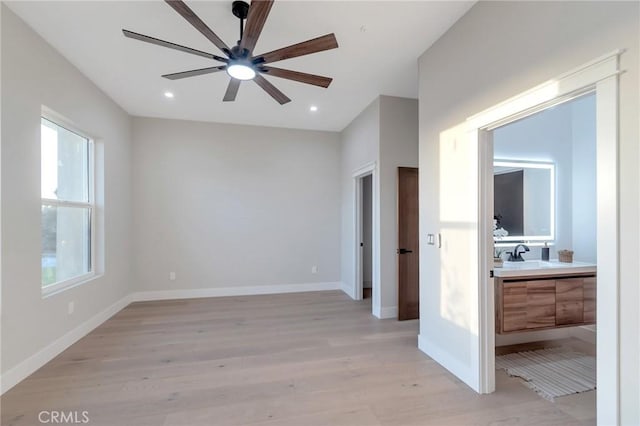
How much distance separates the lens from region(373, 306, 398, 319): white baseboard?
4.03m

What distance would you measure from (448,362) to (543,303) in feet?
3.76

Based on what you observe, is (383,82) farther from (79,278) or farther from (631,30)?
(79,278)

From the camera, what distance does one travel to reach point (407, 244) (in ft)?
13.3

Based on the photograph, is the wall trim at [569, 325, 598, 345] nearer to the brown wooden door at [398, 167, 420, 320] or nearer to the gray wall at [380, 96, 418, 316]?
the brown wooden door at [398, 167, 420, 320]

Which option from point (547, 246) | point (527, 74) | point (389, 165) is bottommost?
point (547, 246)

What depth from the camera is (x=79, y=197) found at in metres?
3.68

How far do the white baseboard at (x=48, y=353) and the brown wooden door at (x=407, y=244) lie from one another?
3882 mm

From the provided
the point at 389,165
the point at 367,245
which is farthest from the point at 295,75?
the point at 367,245

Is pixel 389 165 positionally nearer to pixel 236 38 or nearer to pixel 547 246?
pixel 547 246

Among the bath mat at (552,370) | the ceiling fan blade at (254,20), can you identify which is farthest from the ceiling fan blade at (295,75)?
the bath mat at (552,370)

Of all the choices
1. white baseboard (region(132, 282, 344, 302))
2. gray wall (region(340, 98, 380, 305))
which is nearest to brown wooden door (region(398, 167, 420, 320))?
gray wall (region(340, 98, 380, 305))

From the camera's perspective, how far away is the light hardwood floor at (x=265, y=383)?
2.02m

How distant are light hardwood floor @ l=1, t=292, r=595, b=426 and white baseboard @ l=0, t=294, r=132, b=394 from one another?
2.8 inches

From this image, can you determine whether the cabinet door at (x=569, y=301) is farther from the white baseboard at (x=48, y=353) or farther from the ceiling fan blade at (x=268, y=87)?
the white baseboard at (x=48, y=353)
